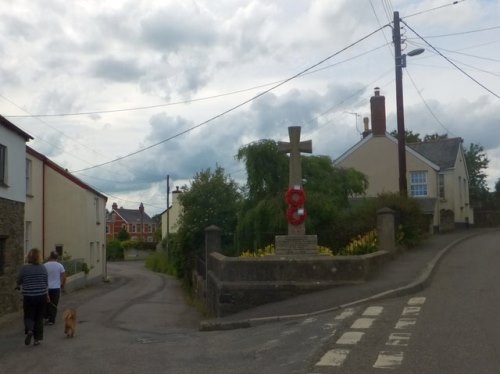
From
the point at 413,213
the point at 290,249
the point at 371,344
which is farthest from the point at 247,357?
the point at 413,213

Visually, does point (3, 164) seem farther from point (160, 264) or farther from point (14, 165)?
point (160, 264)

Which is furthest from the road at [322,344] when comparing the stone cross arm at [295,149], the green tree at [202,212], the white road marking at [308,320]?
the green tree at [202,212]

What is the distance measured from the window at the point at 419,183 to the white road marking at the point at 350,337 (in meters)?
32.7

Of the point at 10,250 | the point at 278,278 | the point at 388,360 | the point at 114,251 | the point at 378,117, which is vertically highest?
the point at 378,117

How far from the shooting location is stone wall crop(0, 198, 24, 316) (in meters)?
19.2

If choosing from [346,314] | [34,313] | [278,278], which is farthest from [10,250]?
[346,314]

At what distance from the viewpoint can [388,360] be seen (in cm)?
822

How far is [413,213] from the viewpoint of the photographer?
23766 mm

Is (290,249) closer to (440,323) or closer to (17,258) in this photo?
(440,323)

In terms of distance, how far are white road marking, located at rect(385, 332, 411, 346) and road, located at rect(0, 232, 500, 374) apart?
1cm

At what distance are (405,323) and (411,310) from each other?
129cm

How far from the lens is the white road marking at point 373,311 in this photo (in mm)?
11677

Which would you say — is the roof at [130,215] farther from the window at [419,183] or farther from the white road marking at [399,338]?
the white road marking at [399,338]

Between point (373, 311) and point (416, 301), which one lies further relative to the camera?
point (416, 301)
